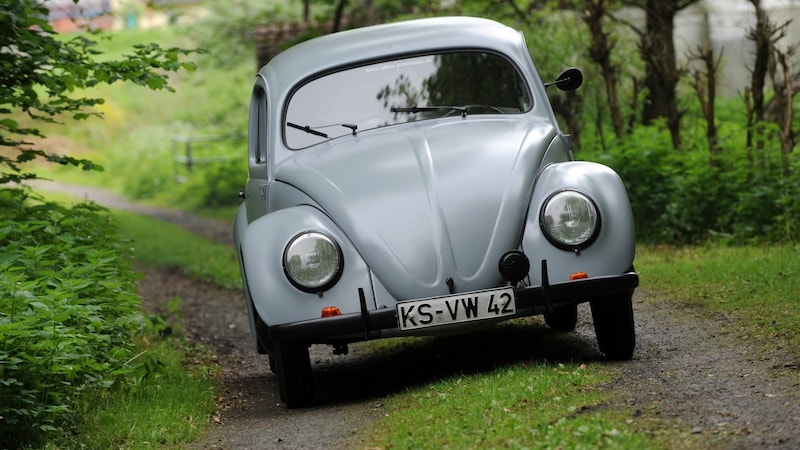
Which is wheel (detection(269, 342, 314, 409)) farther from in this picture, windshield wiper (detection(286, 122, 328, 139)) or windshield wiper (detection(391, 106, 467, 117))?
windshield wiper (detection(391, 106, 467, 117))

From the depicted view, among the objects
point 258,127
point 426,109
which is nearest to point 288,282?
point 426,109

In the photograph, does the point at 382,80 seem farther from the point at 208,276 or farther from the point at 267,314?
the point at 208,276

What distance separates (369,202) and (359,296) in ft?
1.83

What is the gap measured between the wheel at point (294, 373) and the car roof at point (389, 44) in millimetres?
1863

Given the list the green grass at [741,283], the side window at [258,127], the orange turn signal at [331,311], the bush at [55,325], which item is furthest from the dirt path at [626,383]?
the side window at [258,127]

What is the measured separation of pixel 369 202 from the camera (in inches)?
250

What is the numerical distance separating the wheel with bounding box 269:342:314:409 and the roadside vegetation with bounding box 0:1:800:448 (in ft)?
1.59

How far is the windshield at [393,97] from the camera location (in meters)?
7.36

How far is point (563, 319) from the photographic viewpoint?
796 cm

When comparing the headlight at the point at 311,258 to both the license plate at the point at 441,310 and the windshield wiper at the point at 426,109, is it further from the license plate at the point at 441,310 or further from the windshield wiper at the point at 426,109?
the windshield wiper at the point at 426,109

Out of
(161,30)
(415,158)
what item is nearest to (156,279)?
(415,158)

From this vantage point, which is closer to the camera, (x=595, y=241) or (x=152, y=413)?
(x=595, y=241)

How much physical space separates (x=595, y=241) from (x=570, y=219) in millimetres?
173

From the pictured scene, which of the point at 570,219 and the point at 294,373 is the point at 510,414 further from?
the point at 294,373
